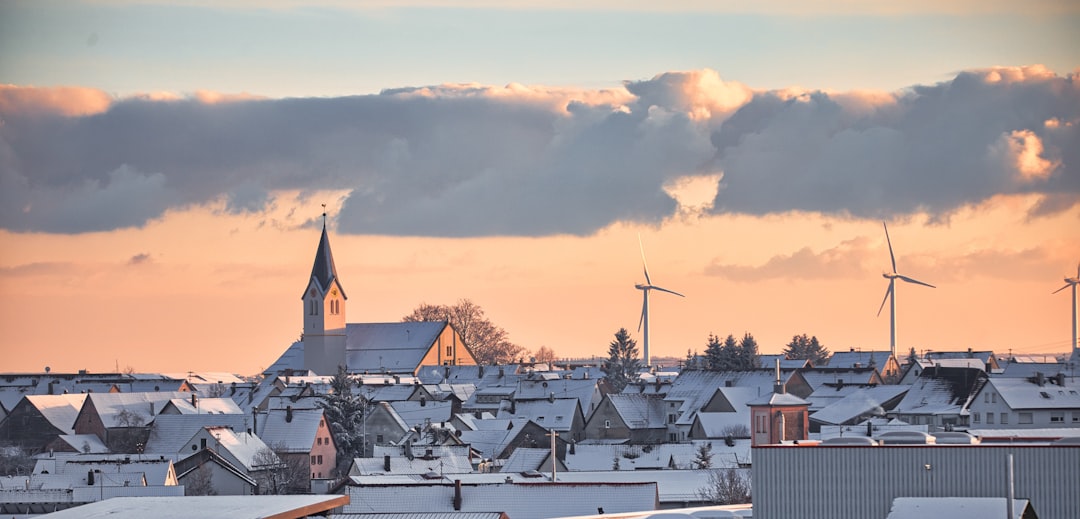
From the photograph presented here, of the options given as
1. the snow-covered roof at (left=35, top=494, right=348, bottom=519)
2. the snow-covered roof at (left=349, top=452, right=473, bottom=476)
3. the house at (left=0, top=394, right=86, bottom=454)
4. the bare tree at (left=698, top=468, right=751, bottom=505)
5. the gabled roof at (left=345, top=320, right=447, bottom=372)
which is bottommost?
the bare tree at (left=698, top=468, right=751, bottom=505)

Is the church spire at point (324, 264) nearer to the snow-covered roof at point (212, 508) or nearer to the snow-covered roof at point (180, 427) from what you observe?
the snow-covered roof at point (180, 427)

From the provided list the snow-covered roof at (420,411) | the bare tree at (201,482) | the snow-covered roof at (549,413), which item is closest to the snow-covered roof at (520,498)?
the bare tree at (201,482)

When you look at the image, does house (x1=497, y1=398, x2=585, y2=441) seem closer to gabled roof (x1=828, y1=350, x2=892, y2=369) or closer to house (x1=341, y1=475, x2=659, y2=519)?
gabled roof (x1=828, y1=350, x2=892, y2=369)

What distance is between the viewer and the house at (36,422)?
11444 cm

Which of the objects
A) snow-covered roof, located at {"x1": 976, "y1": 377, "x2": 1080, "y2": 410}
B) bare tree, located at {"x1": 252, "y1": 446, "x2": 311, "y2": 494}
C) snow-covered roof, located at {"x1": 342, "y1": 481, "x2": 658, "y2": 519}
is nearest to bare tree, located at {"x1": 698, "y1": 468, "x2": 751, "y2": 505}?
snow-covered roof, located at {"x1": 342, "y1": 481, "x2": 658, "y2": 519}

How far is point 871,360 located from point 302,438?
203 ft

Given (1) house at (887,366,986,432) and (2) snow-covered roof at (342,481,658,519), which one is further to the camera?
(1) house at (887,366,986,432)

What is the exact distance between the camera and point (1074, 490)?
135ft

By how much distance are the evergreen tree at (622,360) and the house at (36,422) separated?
5418 centimetres

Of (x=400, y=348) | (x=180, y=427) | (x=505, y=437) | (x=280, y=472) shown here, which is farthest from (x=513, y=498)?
(x=400, y=348)

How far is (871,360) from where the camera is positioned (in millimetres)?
144625

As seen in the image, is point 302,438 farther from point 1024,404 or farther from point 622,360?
point 622,360

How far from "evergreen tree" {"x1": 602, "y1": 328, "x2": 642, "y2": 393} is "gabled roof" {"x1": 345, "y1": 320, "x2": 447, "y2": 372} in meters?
32.9

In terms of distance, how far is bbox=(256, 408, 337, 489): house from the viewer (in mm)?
96062
